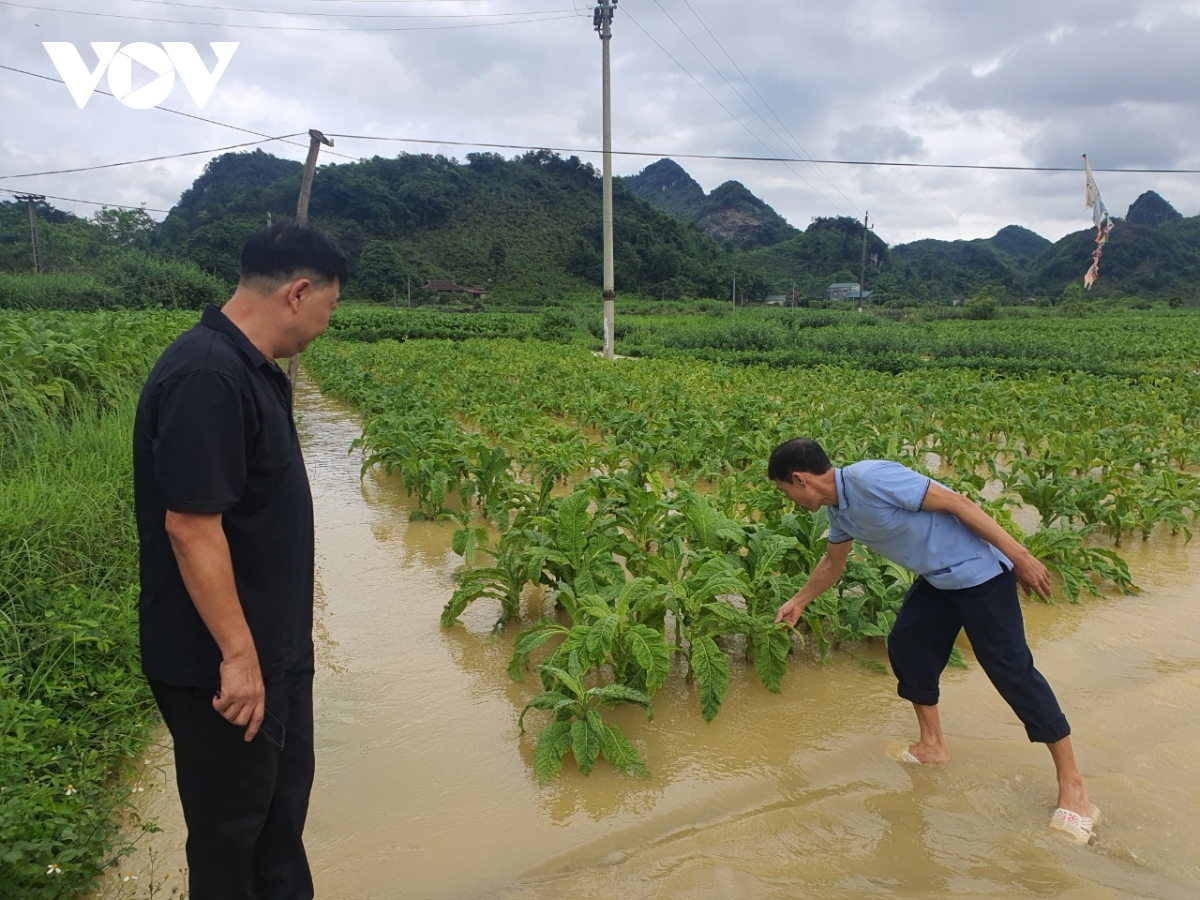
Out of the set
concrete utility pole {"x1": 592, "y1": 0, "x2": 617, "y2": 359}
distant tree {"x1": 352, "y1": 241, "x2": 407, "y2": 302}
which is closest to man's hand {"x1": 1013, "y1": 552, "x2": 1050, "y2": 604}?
concrete utility pole {"x1": 592, "y1": 0, "x2": 617, "y2": 359}

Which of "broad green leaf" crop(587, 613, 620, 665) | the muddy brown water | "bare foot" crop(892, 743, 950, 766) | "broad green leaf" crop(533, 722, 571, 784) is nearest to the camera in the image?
the muddy brown water

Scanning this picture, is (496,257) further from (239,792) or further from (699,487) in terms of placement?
(239,792)

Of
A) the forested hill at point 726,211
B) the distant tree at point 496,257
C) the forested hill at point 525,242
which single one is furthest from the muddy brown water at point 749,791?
the forested hill at point 726,211

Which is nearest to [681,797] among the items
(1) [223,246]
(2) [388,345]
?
(2) [388,345]

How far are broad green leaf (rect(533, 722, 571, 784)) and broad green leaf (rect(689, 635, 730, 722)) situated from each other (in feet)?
2.09

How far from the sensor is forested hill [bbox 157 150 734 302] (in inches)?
2385

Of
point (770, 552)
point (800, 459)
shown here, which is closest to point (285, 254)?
point (800, 459)

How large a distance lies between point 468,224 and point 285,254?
74.6 metres

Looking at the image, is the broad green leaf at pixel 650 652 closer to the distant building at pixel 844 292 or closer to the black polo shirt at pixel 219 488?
the black polo shirt at pixel 219 488

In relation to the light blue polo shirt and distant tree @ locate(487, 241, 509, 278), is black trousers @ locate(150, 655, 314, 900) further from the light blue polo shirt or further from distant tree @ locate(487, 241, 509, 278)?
distant tree @ locate(487, 241, 509, 278)

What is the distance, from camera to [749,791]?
3.29m

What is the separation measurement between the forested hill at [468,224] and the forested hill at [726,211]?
29175mm

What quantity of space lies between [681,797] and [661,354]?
21921 millimetres

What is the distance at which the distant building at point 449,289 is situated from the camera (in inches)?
2317
